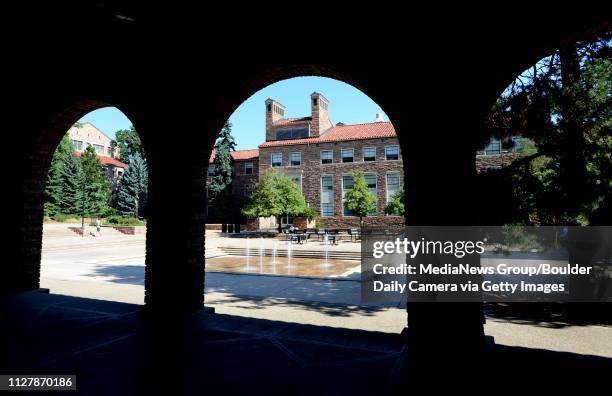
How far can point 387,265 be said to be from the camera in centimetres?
1513

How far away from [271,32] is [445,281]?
3.46 meters

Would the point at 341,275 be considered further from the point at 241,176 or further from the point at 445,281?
the point at 241,176

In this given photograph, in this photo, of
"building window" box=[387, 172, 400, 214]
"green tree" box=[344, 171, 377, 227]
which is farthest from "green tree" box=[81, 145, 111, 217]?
"building window" box=[387, 172, 400, 214]

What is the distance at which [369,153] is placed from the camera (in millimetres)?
37875

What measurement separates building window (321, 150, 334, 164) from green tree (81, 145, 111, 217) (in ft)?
86.6

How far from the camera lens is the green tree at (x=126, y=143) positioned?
214ft

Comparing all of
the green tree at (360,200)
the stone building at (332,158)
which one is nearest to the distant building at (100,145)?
the stone building at (332,158)

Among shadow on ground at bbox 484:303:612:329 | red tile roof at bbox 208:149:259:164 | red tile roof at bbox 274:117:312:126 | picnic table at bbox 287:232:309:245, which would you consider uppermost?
red tile roof at bbox 274:117:312:126

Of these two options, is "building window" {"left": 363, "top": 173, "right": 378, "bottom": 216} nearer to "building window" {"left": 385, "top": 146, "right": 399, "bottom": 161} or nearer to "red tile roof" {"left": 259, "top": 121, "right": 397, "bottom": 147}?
"building window" {"left": 385, "top": 146, "right": 399, "bottom": 161}

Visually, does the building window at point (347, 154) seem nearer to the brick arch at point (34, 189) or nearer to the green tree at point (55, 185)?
the green tree at point (55, 185)

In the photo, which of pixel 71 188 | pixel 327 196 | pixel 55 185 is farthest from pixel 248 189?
pixel 55 185

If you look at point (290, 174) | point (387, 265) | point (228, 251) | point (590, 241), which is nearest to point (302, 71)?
point (590, 241)

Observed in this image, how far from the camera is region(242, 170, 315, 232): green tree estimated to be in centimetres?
3375

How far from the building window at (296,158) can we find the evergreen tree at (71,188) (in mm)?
24097
